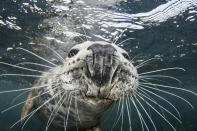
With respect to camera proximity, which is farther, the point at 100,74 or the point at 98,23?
the point at 98,23

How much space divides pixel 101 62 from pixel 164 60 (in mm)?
13152

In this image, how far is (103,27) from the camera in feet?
28.0

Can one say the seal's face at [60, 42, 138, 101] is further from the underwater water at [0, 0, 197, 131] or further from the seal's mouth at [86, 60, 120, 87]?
the underwater water at [0, 0, 197, 131]

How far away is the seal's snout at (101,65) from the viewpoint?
79.6 inches

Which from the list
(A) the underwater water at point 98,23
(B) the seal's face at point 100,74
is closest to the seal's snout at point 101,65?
(B) the seal's face at point 100,74

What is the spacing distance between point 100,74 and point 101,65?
108 millimetres

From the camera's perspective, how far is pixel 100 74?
6.64 ft

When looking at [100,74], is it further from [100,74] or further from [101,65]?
[101,65]

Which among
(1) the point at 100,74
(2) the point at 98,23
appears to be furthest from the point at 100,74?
(2) the point at 98,23

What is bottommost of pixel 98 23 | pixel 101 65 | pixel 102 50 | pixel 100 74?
pixel 100 74

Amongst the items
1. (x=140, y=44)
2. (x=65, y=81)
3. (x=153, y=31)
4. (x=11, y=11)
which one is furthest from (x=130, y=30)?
(x=65, y=81)

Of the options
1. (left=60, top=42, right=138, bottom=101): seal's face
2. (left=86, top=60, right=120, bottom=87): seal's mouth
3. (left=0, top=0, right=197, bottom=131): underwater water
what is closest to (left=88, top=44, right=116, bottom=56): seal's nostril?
(left=60, top=42, right=138, bottom=101): seal's face

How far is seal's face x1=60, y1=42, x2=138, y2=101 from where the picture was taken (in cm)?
205

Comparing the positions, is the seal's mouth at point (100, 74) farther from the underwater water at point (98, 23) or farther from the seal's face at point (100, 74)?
the underwater water at point (98, 23)
